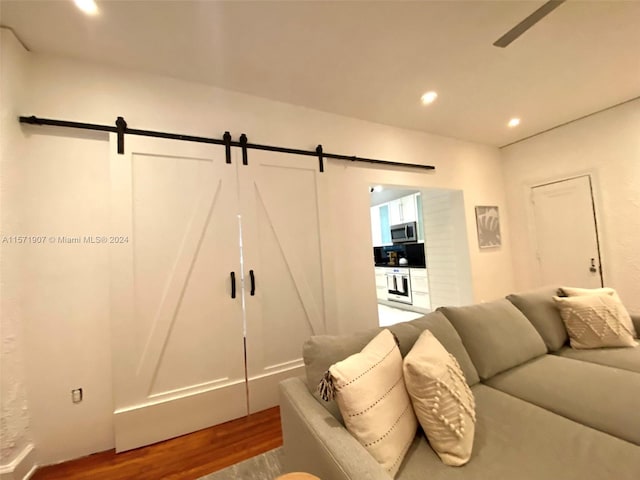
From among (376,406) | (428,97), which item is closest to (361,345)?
(376,406)

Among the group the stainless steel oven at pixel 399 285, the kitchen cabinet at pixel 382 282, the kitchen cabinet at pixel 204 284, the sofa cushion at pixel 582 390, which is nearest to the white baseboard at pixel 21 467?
the kitchen cabinet at pixel 204 284

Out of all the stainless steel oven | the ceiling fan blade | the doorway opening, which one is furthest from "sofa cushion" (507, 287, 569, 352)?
the stainless steel oven

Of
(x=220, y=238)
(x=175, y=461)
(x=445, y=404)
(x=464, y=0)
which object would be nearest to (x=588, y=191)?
(x=464, y=0)

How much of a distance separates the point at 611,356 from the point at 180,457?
2966mm

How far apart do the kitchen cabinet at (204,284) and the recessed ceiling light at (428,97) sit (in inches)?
61.8

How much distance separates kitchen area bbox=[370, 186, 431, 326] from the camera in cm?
507

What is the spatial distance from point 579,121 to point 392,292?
413cm

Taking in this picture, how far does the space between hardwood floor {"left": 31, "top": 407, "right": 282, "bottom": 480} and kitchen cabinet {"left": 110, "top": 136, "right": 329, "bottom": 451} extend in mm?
99

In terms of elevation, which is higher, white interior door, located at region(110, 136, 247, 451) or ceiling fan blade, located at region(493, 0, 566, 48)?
ceiling fan blade, located at region(493, 0, 566, 48)

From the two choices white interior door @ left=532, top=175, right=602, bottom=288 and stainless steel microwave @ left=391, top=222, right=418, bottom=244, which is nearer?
white interior door @ left=532, top=175, right=602, bottom=288

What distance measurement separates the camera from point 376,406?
0.98 m

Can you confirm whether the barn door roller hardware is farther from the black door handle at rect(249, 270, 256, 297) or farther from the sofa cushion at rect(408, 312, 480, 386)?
the sofa cushion at rect(408, 312, 480, 386)

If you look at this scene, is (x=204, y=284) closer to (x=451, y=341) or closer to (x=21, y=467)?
(x=21, y=467)

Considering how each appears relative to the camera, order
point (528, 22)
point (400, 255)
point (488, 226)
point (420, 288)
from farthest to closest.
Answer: point (400, 255) < point (420, 288) < point (488, 226) < point (528, 22)
